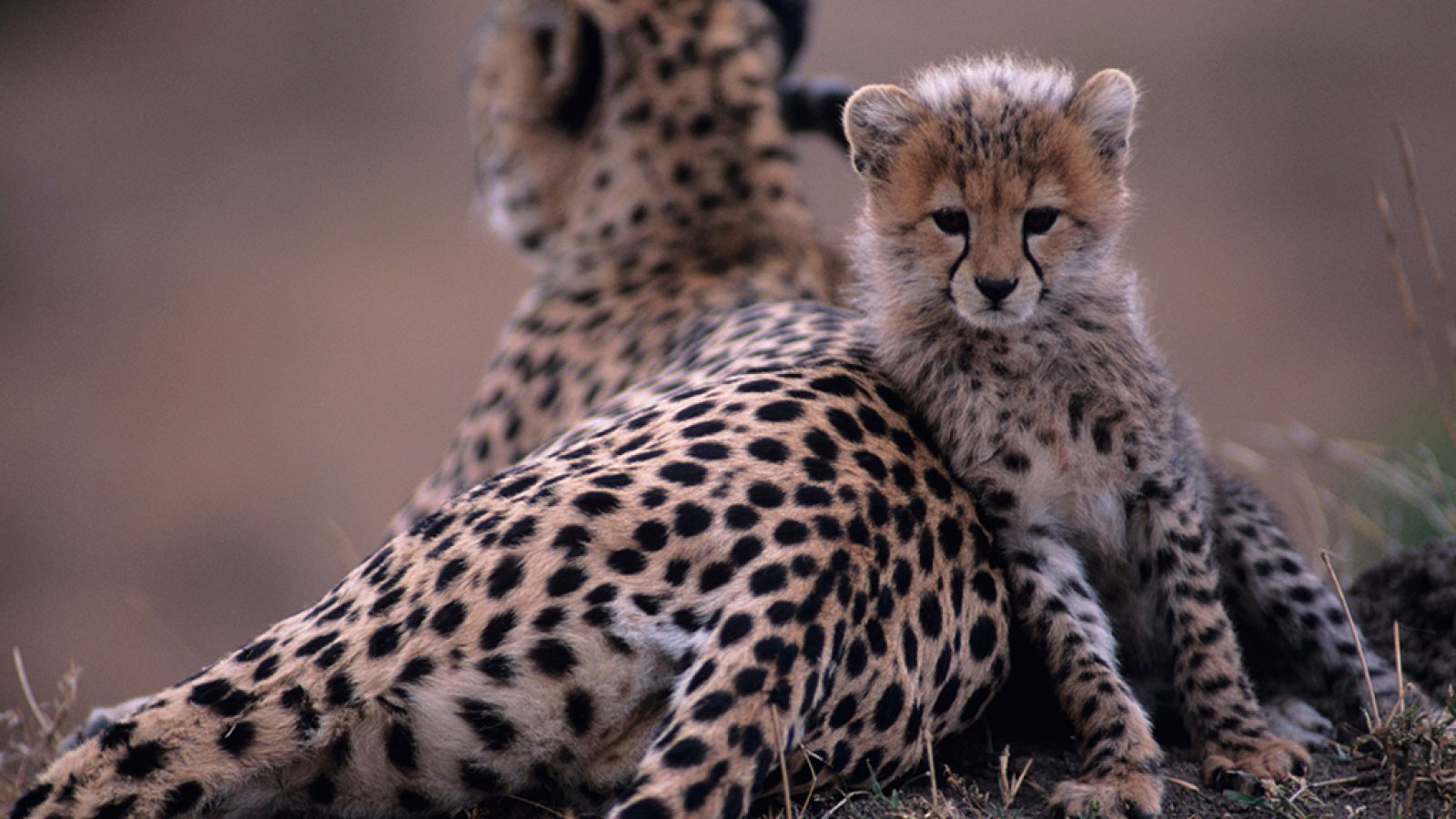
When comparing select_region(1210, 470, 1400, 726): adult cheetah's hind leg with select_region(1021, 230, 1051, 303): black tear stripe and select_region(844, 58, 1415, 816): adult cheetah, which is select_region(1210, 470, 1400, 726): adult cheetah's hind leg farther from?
select_region(1021, 230, 1051, 303): black tear stripe

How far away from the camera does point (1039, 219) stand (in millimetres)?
2641

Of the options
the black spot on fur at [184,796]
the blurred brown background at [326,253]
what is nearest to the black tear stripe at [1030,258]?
the black spot on fur at [184,796]

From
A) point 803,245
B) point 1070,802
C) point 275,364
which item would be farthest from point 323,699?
point 275,364

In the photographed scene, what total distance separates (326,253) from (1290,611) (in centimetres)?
896

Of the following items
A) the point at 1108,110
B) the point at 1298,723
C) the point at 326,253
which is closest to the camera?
the point at 1108,110

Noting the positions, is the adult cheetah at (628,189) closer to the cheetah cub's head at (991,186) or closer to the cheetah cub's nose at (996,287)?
the cheetah cub's head at (991,186)

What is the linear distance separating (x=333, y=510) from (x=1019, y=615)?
19.9ft

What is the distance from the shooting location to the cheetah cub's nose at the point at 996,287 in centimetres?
256

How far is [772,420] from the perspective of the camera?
8.39ft

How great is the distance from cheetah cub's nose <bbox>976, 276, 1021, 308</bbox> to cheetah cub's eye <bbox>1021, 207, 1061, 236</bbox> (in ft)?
0.36

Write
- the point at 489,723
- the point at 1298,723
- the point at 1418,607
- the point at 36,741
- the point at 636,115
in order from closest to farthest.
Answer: the point at 489,723
the point at 1298,723
the point at 36,741
the point at 1418,607
the point at 636,115

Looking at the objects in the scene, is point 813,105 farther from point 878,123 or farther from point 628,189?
point 878,123

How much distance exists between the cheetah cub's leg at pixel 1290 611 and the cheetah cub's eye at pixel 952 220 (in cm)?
81

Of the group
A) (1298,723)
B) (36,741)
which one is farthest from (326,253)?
(1298,723)
